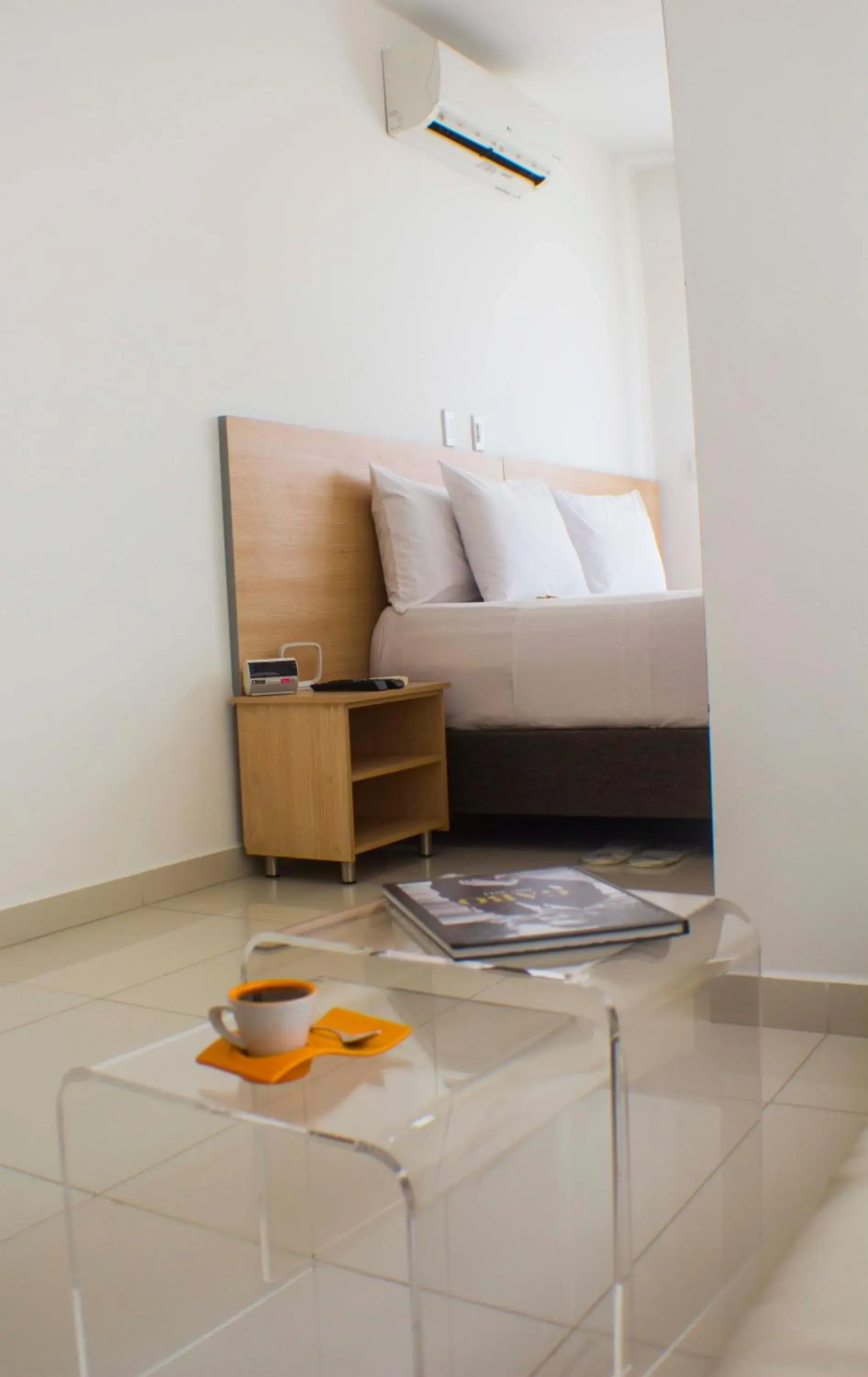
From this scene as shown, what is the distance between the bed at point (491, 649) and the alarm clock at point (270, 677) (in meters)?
0.06

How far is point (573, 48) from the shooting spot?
438cm

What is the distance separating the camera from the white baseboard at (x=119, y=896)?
8.68 feet

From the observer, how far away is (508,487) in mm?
3988

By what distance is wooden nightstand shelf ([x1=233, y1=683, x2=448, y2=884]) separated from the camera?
301 cm

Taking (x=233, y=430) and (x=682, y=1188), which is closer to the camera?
(x=682, y=1188)

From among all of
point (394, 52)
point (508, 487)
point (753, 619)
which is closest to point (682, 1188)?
point (753, 619)

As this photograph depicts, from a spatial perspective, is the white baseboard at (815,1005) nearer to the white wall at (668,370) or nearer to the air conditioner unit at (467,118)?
the air conditioner unit at (467,118)

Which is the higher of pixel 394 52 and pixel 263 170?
pixel 394 52

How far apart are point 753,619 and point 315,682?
69.9 inches

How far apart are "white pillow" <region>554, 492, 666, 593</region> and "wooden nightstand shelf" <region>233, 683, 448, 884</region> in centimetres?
123

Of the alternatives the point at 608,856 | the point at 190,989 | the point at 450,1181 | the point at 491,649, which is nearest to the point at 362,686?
the point at 491,649

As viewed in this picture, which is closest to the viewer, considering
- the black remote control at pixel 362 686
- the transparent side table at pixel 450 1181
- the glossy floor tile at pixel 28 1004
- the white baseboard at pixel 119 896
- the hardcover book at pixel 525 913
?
the transparent side table at pixel 450 1181

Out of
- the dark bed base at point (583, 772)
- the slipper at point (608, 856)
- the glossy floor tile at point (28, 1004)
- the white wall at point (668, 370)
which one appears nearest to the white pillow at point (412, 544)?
the dark bed base at point (583, 772)

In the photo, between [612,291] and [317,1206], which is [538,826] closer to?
[317,1206]
